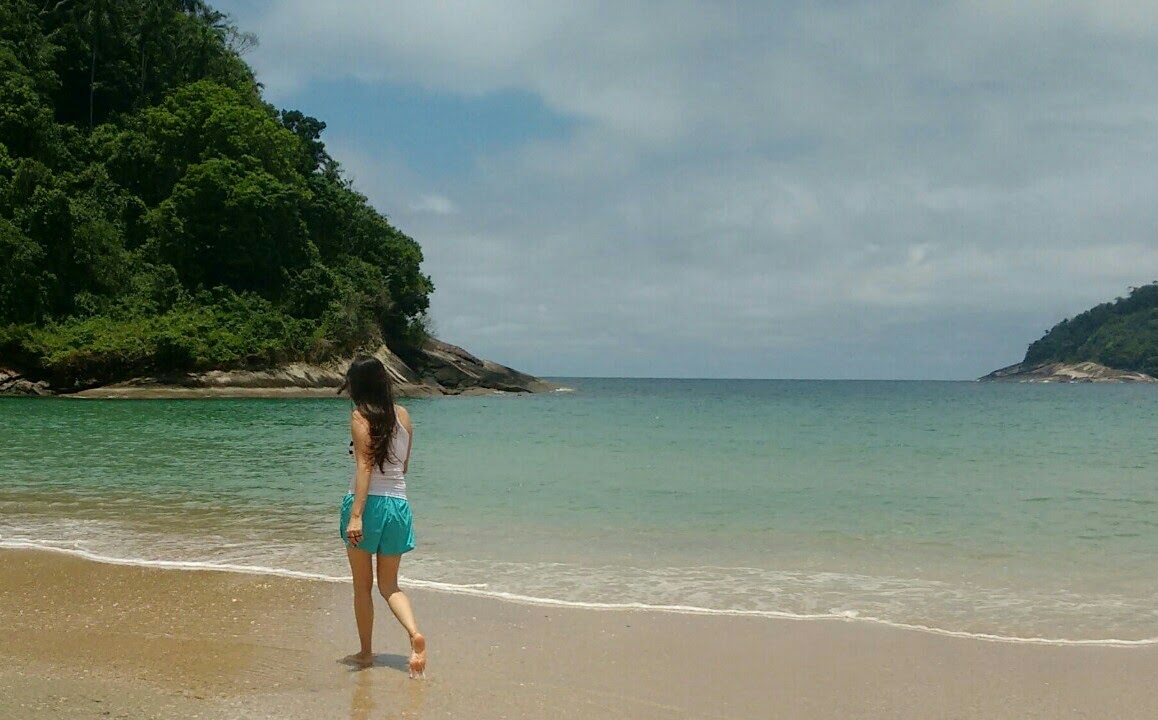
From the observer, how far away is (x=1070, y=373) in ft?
487

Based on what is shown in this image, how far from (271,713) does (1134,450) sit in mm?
24012

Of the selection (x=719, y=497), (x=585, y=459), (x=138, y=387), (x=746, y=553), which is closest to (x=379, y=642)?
(x=746, y=553)

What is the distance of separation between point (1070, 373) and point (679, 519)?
6262 inches

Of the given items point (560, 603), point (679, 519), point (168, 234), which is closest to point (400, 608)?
point (560, 603)

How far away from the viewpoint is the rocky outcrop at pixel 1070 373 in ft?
452

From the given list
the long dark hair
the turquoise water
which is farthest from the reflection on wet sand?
the turquoise water

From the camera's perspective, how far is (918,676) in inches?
200

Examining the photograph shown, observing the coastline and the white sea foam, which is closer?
the white sea foam

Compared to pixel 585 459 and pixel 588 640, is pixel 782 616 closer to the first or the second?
pixel 588 640

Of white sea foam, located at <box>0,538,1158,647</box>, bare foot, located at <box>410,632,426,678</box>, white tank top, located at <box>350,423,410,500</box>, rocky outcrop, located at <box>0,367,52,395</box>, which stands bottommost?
white sea foam, located at <box>0,538,1158,647</box>

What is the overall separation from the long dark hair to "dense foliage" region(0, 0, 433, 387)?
4713 centimetres

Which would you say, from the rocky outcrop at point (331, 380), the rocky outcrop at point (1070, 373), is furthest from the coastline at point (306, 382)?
the rocky outcrop at point (1070, 373)

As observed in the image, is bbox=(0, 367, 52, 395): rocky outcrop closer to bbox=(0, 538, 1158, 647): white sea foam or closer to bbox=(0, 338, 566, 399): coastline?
bbox=(0, 338, 566, 399): coastline

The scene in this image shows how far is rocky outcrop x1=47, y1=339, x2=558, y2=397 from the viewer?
47250 mm
